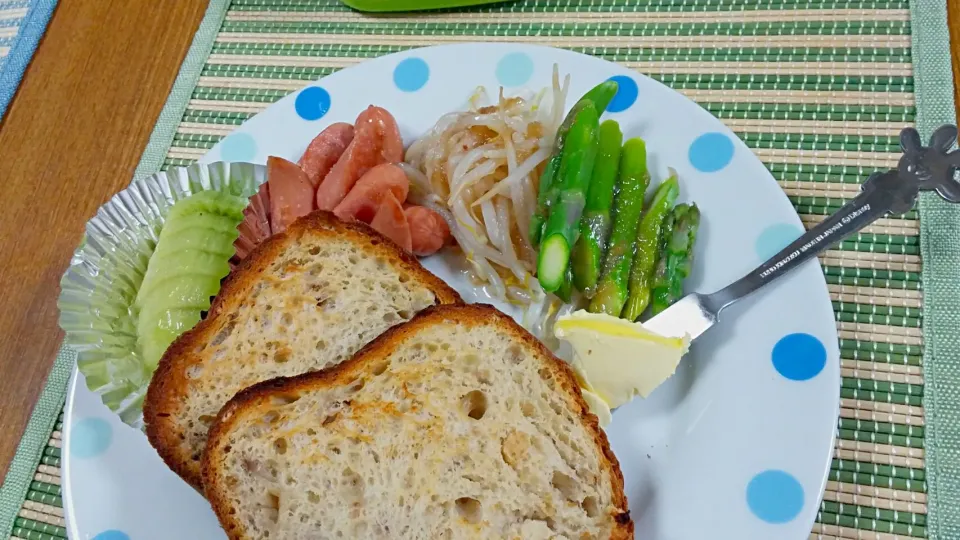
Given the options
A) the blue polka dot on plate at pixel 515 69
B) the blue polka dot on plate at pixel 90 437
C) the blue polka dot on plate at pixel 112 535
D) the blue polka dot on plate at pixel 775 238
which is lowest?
the blue polka dot on plate at pixel 112 535

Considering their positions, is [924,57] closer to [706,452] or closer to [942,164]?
[942,164]

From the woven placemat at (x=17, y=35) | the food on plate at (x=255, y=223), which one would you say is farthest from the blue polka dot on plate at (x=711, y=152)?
the woven placemat at (x=17, y=35)

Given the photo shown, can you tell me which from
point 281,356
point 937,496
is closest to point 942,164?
point 937,496

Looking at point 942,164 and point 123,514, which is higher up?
point 942,164

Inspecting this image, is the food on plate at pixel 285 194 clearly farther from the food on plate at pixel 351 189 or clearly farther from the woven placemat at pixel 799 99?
the woven placemat at pixel 799 99

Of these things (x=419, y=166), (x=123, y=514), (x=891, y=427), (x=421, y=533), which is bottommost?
(x=123, y=514)

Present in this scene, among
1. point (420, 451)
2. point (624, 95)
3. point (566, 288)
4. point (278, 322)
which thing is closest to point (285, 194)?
point (278, 322)

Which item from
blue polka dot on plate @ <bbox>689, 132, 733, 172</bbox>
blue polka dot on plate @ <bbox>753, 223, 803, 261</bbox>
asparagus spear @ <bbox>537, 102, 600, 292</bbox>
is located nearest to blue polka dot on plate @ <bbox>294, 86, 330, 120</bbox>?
asparagus spear @ <bbox>537, 102, 600, 292</bbox>
